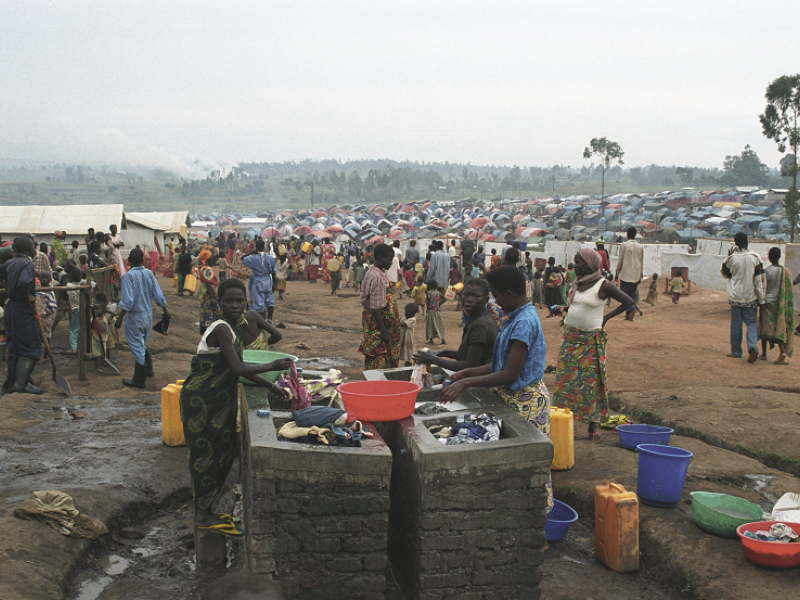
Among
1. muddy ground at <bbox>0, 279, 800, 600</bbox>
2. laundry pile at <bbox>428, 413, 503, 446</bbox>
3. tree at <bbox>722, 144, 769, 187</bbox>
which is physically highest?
tree at <bbox>722, 144, 769, 187</bbox>

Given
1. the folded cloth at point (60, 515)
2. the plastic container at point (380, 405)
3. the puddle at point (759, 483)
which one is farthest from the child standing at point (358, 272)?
the plastic container at point (380, 405)

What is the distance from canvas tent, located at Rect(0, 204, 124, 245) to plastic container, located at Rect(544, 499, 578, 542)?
2330 centimetres

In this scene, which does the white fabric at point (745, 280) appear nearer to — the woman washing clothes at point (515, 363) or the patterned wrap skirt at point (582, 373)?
the patterned wrap skirt at point (582, 373)

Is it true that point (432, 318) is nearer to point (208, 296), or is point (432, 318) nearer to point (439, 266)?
point (208, 296)

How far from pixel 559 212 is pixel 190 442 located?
182 ft

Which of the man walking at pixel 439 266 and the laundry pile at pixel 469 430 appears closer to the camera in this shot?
the laundry pile at pixel 469 430

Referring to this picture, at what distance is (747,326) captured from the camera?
9359 millimetres

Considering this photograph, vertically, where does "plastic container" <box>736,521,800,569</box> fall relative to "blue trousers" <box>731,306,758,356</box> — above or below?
below

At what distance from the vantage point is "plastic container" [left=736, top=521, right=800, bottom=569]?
3.79 metres

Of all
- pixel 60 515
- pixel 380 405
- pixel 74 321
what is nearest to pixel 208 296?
pixel 74 321

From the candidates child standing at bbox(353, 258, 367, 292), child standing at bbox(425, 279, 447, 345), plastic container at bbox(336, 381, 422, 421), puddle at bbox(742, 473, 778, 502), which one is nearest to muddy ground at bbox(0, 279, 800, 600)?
puddle at bbox(742, 473, 778, 502)

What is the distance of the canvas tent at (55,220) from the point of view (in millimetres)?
24172

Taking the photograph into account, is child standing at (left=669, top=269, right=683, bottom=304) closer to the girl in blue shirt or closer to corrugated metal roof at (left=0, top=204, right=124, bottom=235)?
the girl in blue shirt

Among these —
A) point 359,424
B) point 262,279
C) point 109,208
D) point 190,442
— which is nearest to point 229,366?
point 190,442
